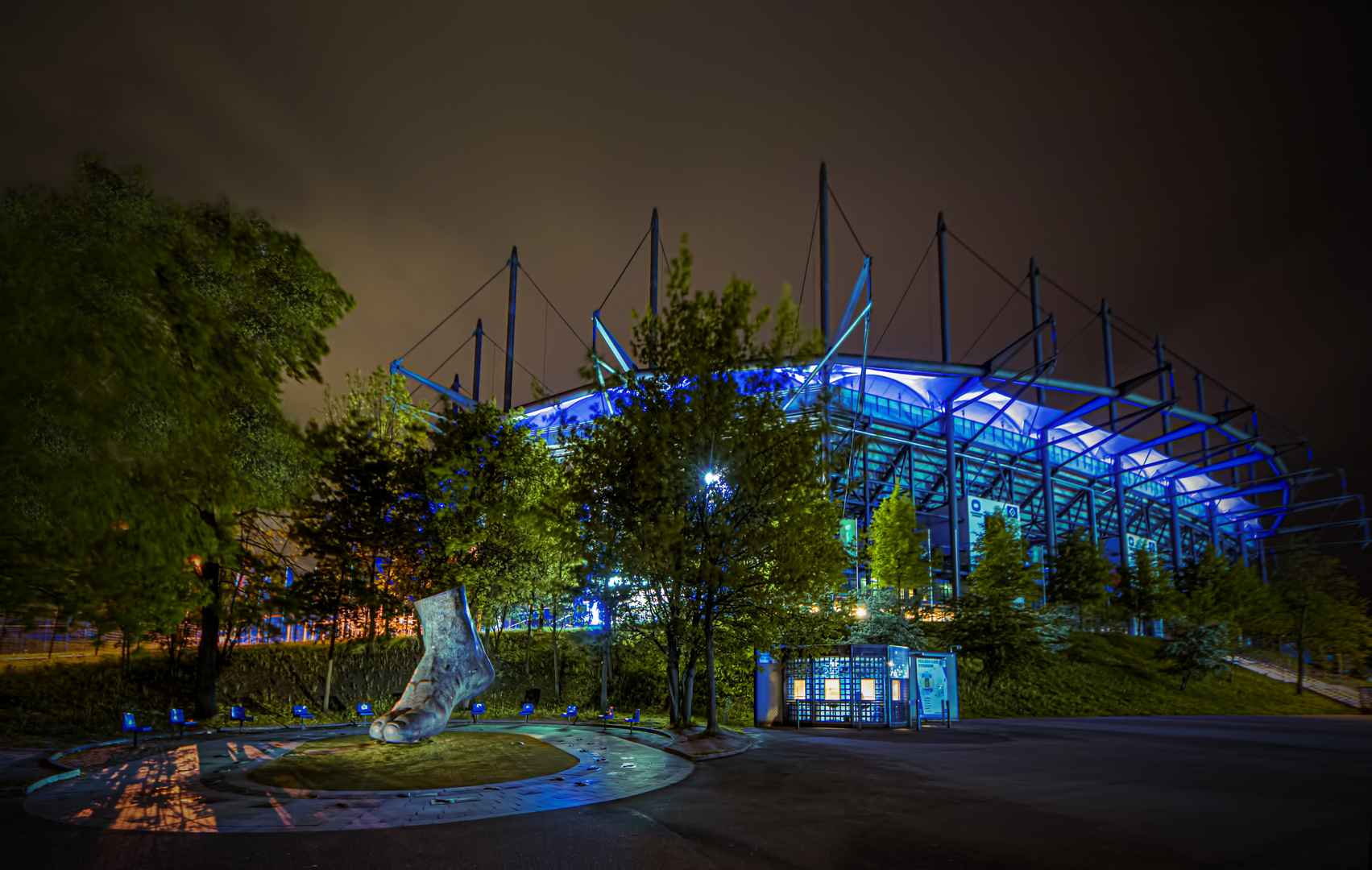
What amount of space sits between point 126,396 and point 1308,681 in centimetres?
5658

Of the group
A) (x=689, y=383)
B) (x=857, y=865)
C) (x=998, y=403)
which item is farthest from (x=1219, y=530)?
(x=857, y=865)

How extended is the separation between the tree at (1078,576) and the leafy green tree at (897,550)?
10394 mm

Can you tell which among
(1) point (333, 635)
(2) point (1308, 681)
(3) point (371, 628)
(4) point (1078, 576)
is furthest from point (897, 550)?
(1) point (333, 635)

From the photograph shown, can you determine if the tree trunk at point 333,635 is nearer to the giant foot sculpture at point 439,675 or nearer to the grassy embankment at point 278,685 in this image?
the grassy embankment at point 278,685

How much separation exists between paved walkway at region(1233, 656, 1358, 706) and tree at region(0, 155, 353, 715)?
170 ft

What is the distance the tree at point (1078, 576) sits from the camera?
45.9m

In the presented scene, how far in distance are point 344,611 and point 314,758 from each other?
12591 mm

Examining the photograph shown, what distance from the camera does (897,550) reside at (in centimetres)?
4050

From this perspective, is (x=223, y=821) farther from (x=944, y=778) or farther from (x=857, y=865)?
(x=944, y=778)

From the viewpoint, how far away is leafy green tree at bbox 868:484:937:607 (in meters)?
39.8

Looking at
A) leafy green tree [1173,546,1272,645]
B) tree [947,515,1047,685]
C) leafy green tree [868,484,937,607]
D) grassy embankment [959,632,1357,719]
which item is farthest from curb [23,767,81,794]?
leafy green tree [1173,546,1272,645]

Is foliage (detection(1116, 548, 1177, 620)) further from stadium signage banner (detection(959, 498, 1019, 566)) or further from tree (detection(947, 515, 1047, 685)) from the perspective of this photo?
tree (detection(947, 515, 1047, 685))

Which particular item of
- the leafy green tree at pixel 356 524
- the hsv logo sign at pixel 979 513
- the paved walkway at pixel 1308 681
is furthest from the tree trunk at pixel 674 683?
the paved walkway at pixel 1308 681

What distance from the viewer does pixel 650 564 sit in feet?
52.4
